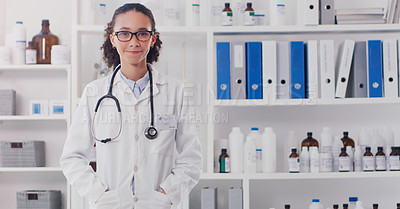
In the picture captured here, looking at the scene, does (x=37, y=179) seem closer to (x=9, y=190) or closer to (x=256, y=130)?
(x=9, y=190)

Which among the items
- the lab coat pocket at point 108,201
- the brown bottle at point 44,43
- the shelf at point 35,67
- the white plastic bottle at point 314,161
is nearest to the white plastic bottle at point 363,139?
the white plastic bottle at point 314,161

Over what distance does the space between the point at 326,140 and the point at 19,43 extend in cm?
180

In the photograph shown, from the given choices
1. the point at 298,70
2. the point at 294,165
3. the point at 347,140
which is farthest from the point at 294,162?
the point at 298,70

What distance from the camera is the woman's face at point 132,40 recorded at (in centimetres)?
180

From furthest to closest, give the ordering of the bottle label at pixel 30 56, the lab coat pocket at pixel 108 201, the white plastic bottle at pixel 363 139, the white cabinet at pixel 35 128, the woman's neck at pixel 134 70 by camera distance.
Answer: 1. the white cabinet at pixel 35 128
2. the bottle label at pixel 30 56
3. the white plastic bottle at pixel 363 139
4. the woman's neck at pixel 134 70
5. the lab coat pocket at pixel 108 201

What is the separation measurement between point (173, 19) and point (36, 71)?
0.92 meters

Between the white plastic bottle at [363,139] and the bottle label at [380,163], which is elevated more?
the white plastic bottle at [363,139]

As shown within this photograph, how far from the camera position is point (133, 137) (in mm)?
1769

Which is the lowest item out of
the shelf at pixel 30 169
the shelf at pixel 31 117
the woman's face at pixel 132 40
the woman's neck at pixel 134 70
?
the shelf at pixel 30 169

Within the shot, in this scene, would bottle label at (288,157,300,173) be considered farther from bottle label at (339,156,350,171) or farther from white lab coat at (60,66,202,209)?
white lab coat at (60,66,202,209)

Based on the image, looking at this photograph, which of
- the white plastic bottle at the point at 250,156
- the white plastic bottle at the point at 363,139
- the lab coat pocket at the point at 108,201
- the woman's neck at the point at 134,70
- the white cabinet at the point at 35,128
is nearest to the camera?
the lab coat pocket at the point at 108,201

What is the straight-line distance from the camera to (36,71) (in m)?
3.01

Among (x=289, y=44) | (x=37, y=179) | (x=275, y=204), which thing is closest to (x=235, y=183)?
(x=275, y=204)

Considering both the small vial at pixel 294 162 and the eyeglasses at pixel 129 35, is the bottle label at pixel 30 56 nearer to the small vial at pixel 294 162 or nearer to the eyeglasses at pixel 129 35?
the eyeglasses at pixel 129 35
